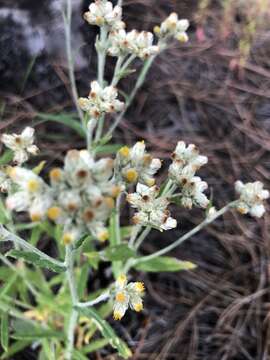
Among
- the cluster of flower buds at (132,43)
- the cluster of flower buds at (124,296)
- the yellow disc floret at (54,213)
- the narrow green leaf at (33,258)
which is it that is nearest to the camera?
the yellow disc floret at (54,213)

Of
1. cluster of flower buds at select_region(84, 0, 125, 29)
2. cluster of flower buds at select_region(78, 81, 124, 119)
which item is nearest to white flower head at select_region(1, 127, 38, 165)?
cluster of flower buds at select_region(78, 81, 124, 119)

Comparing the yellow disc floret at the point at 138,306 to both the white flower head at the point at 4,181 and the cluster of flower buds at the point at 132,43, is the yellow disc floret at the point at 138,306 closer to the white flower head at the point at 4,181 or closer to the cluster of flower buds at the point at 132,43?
the white flower head at the point at 4,181

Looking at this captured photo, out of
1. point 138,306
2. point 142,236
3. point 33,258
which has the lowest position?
point 142,236

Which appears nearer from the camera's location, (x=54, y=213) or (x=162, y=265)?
(x=54, y=213)

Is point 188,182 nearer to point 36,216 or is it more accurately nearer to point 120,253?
point 120,253

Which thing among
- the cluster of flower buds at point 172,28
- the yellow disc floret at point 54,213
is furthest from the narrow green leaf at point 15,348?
the cluster of flower buds at point 172,28

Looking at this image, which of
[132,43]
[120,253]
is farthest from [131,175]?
[132,43]

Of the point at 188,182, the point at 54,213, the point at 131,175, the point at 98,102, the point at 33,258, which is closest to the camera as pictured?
the point at 54,213

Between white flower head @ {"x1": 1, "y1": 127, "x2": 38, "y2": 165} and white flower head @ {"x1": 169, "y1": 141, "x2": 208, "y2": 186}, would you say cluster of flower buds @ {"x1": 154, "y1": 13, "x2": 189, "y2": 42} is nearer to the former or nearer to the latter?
white flower head @ {"x1": 169, "y1": 141, "x2": 208, "y2": 186}
